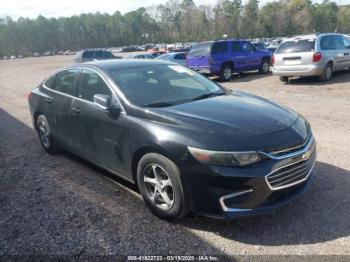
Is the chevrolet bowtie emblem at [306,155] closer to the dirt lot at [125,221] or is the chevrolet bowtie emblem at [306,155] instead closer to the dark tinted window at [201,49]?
the dirt lot at [125,221]

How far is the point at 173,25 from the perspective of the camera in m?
118

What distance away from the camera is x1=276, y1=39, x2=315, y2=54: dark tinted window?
12367 millimetres

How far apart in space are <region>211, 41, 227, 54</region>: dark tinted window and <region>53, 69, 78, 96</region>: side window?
10.8m

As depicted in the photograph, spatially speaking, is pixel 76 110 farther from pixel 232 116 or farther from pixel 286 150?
pixel 286 150

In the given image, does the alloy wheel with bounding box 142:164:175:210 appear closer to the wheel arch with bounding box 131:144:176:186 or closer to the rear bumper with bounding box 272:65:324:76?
the wheel arch with bounding box 131:144:176:186

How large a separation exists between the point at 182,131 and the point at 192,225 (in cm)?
98

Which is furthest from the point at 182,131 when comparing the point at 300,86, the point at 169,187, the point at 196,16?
the point at 196,16

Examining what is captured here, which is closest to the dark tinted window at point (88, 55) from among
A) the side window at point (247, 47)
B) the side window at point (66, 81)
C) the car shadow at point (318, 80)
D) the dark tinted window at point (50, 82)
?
the side window at point (247, 47)

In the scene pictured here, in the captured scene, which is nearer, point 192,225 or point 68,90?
point 192,225

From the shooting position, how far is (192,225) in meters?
3.64

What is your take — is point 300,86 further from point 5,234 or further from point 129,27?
point 129,27

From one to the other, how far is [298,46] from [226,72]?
3976 millimetres

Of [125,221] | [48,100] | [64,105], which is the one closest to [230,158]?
[125,221]

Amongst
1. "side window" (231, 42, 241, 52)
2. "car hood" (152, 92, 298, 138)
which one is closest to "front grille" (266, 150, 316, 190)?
"car hood" (152, 92, 298, 138)
